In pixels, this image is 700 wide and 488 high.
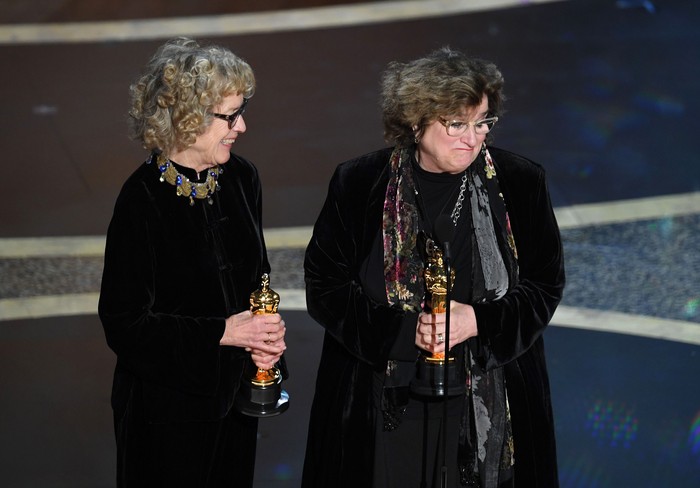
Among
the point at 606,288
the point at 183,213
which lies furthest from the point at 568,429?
the point at 183,213

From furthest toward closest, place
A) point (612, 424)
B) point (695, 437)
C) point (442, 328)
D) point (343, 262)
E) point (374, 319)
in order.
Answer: point (612, 424), point (695, 437), point (343, 262), point (374, 319), point (442, 328)

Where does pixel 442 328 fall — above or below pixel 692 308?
above

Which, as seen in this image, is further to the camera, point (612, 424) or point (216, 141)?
point (612, 424)

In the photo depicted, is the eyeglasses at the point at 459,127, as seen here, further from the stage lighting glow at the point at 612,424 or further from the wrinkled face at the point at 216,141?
the stage lighting glow at the point at 612,424

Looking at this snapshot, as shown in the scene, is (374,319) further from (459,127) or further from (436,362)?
(459,127)

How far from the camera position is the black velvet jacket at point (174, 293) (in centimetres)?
376

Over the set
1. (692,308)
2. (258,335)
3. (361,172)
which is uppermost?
(361,172)

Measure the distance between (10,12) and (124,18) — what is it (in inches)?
57.5

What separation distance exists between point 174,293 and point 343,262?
63 centimetres

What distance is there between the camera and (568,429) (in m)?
6.03

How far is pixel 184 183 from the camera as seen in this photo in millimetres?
3918

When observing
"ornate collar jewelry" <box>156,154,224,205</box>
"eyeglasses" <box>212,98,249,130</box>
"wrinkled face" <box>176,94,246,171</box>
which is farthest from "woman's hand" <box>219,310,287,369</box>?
"eyeglasses" <box>212,98,249,130</box>

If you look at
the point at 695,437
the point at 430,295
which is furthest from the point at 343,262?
the point at 695,437

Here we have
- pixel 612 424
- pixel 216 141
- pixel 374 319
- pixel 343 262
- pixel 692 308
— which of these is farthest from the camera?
pixel 692 308
